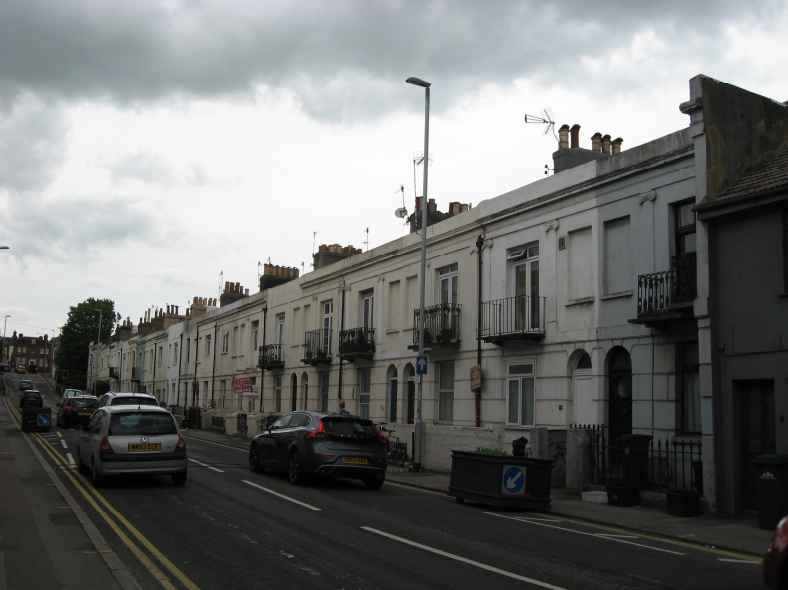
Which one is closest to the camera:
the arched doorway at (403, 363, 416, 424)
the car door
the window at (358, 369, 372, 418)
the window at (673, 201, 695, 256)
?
the window at (673, 201, 695, 256)

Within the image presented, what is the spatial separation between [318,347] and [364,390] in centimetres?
404

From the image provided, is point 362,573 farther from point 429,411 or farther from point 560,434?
point 429,411

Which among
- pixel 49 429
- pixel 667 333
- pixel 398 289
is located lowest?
pixel 49 429

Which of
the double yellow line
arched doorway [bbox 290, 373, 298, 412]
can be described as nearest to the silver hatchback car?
the double yellow line

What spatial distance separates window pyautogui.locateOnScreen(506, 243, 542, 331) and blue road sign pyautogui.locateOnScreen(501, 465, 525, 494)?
6623mm

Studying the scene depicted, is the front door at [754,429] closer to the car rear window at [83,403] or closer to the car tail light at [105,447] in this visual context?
the car tail light at [105,447]

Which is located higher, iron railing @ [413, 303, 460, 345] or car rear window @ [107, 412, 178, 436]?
iron railing @ [413, 303, 460, 345]

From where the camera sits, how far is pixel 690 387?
15430mm

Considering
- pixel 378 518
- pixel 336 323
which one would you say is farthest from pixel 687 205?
pixel 336 323

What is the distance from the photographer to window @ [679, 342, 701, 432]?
15.3m

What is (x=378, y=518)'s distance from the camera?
11.6 m

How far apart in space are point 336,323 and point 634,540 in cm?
2161

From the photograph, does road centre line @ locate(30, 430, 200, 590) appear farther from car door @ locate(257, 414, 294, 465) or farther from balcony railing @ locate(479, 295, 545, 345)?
balcony railing @ locate(479, 295, 545, 345)

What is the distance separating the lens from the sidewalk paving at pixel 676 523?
428 inches
